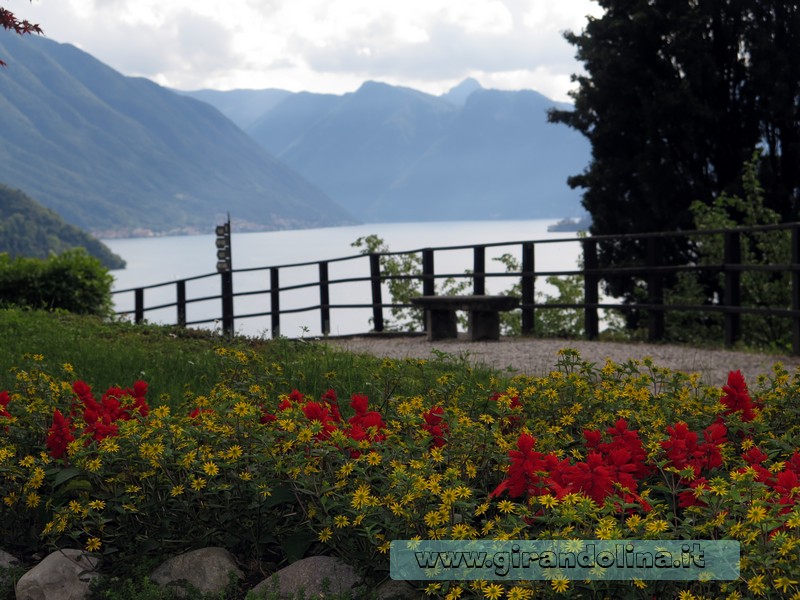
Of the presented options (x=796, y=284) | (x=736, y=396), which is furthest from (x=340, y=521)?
(x=796, y=284)

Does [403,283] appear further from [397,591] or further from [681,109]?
[397,591]

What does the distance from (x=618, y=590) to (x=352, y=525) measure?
0.92m

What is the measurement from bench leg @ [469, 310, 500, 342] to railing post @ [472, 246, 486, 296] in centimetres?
130

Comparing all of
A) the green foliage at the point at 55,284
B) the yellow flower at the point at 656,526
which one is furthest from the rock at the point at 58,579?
the green foliage at the point at 55,284

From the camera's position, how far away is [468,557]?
2.79 meters

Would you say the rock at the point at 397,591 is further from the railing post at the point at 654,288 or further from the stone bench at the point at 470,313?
the railing post at the point at 654,288

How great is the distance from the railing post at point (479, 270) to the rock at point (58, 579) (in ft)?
33.1

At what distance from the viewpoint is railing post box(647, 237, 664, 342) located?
463 inches

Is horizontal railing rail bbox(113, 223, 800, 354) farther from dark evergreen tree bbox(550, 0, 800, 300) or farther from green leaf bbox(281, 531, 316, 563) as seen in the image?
green leaf bbox(281, 531, 316, 563)

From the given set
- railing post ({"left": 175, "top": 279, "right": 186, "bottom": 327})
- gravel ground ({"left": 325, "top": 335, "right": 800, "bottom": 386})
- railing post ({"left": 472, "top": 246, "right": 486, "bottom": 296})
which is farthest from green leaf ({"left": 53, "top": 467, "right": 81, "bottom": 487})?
railing post ({"left": 175, "top": 279, "right": 186, "bottom": 327})

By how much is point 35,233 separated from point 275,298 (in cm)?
5055

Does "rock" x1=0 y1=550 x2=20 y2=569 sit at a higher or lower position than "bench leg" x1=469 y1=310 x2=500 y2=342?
lower

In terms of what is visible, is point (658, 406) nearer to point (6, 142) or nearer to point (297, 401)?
point (297, 401)

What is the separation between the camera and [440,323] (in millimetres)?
12328
